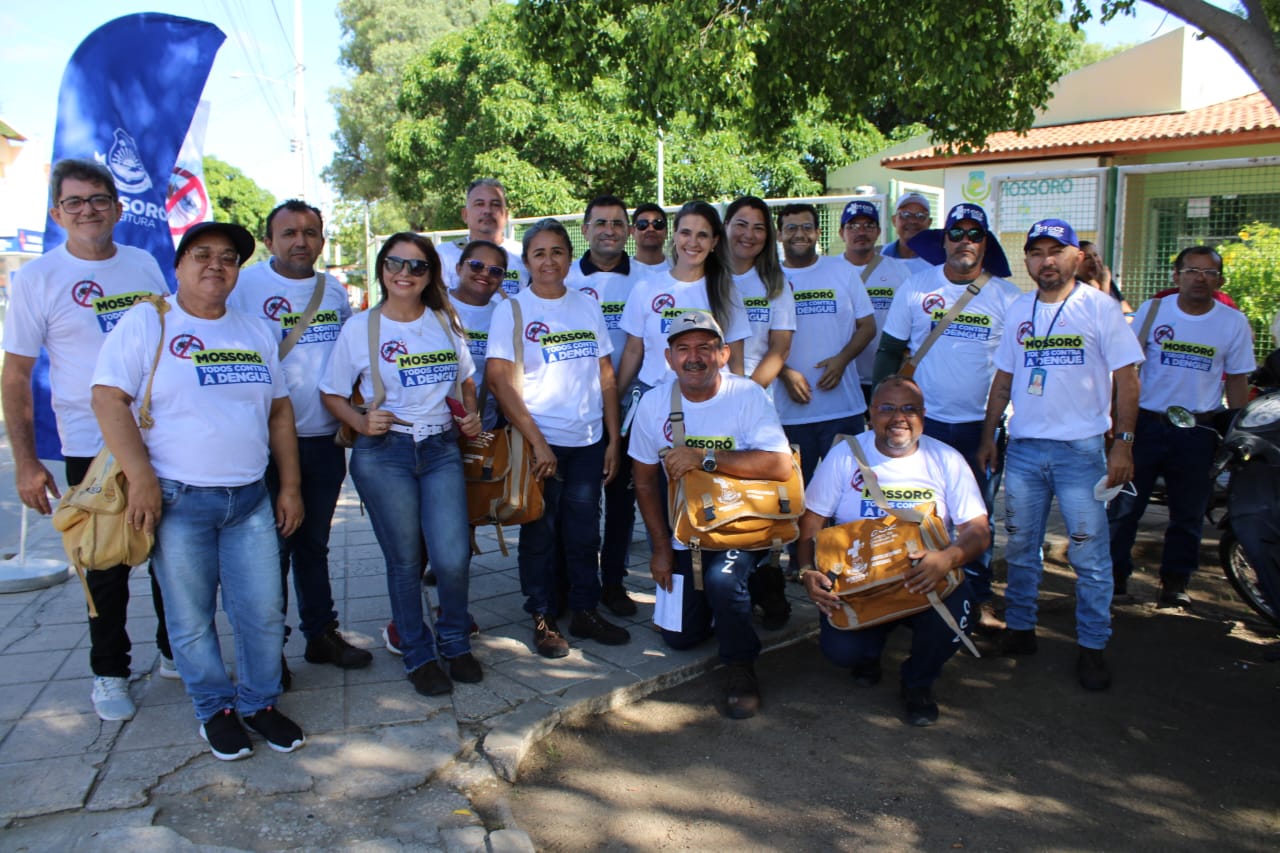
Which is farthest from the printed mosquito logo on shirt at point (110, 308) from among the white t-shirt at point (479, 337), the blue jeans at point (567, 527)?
the blue jeans at point (567, 527)

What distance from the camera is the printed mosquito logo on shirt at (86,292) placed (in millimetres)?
3766

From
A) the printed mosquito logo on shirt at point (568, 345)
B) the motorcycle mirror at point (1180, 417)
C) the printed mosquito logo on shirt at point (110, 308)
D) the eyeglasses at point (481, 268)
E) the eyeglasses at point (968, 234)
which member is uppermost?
the eyeglasses at point (968, 234)

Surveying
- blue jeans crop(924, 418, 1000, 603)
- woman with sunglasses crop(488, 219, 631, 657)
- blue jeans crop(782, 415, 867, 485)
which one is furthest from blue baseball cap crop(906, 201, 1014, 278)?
woman with sunglasses crop(488, 219, 631, 657)

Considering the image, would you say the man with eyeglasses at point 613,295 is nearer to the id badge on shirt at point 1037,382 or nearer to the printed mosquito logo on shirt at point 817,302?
the printed mosquito logo on shirt at point 817,302

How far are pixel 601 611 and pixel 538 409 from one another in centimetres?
131

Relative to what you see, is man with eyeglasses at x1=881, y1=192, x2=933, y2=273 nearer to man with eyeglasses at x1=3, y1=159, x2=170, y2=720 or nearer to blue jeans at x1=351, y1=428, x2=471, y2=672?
blue jeans at x1=351, y1=428, x2=471, y2=672

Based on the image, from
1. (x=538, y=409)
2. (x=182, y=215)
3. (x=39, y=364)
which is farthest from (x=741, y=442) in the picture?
(x=182, y=215)

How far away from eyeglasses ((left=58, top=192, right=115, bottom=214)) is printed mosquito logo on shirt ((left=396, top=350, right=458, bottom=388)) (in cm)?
126

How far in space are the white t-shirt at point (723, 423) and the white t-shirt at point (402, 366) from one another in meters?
0.90

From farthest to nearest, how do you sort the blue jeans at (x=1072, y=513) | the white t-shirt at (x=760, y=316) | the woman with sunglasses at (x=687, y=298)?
the white t-shirt at (x=760, y=316) → the woman with sunglasses at (x=687, y=298) → the blue jeans at (x=1072, y=513)

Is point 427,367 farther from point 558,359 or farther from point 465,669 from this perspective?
point 465,669

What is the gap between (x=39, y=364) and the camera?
4.01 meters

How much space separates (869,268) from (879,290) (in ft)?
0.51

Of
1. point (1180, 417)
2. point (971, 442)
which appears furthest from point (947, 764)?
point (1180, 417)
